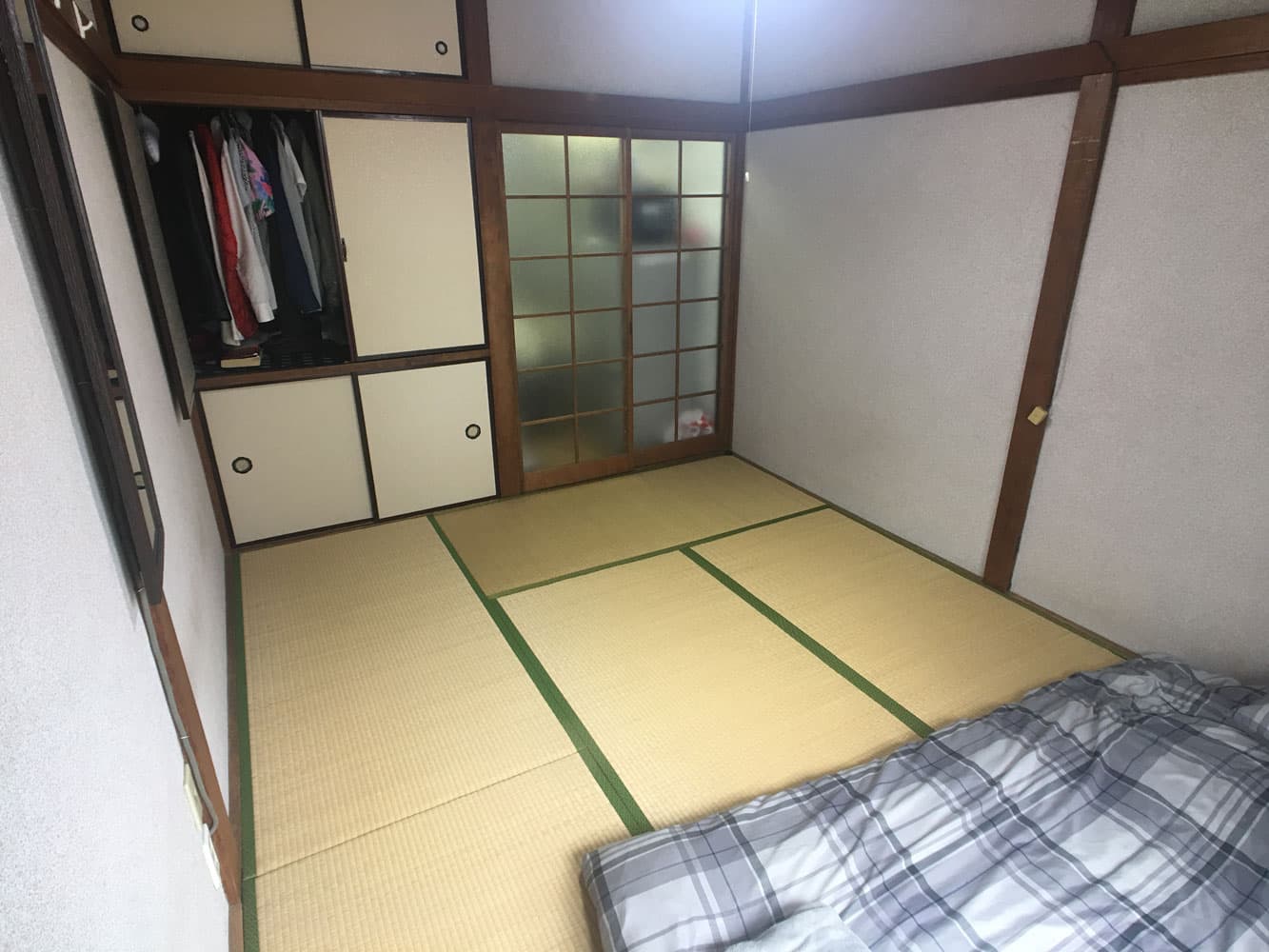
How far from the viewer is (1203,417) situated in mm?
2320

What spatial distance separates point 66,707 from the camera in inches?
34.5

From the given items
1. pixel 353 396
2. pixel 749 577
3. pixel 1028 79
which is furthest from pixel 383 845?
pixel 1028 79

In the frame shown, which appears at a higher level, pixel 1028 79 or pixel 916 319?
pixel 1028 79

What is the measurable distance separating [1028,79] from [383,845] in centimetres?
334

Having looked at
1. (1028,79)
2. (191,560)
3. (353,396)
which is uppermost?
(1028,79)

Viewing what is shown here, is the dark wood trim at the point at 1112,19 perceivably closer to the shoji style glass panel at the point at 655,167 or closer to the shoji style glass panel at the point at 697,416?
the shoji style glass panel at the point at 655,167

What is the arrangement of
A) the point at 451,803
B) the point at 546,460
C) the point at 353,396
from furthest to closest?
the point at 546,460 < the point at 353,396 < the point at 451,803

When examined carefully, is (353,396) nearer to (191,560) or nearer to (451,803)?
(191,560)

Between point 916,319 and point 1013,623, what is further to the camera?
point 916,319

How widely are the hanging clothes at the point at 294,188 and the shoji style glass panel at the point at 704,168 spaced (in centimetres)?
205

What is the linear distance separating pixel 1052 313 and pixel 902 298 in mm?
744

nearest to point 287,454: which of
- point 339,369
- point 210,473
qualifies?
point 210,473

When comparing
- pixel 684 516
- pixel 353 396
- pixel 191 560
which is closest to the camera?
pixel 191 560

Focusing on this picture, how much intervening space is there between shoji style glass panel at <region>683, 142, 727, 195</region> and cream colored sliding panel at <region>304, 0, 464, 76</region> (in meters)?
A: 1.38
